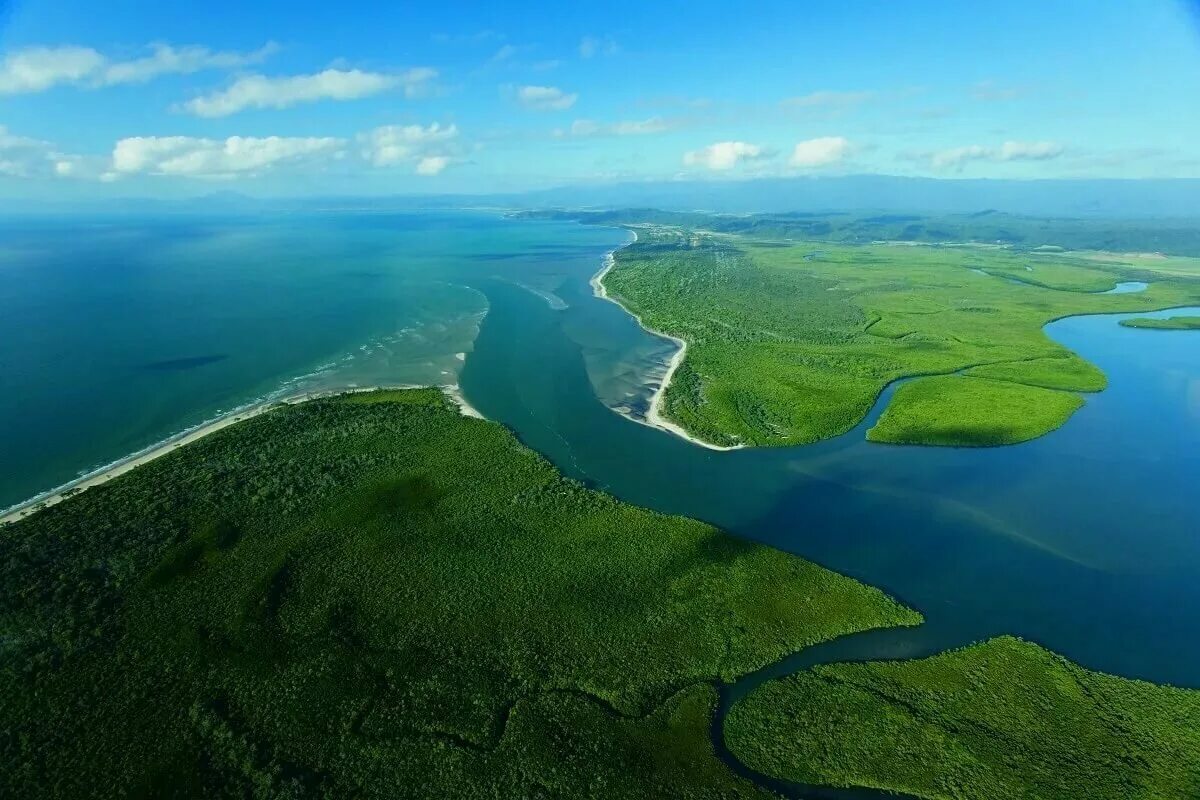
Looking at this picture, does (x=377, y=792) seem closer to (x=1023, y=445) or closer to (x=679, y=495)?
(x=679, y=495)

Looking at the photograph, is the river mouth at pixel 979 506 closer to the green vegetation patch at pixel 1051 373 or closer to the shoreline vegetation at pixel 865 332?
the green vegetation patch at pixel 1051 373

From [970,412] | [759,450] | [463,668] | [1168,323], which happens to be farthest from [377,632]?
[1168,323]

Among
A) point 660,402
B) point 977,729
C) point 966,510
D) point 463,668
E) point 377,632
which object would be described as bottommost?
point 977,729

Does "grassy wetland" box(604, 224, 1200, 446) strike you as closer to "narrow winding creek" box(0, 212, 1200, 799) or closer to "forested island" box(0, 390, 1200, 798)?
"narrow winding creek" box(0, 212, 1200, 799)

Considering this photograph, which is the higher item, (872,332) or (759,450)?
(872,332)

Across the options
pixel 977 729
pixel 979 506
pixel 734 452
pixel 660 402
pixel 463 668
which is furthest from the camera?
pixel 660 402

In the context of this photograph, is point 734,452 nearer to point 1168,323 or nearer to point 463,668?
point 463,668
